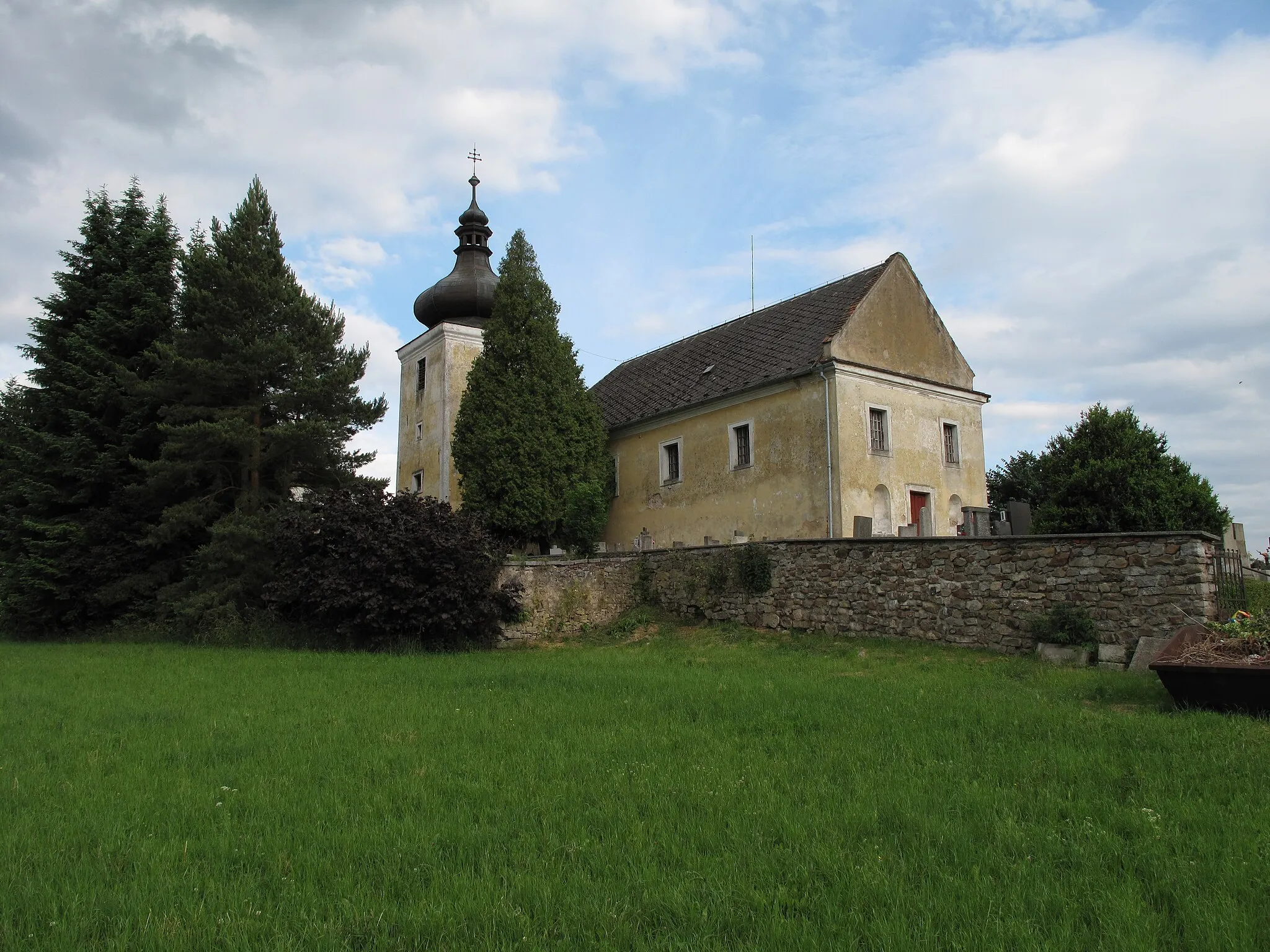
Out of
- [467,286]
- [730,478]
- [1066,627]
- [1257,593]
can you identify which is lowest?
[1066,627]

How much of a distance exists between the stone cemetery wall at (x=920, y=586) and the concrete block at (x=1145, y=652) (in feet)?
2.75

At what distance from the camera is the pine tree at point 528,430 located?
81.0 ft

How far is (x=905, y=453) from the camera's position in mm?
23297

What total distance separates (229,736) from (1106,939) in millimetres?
6921

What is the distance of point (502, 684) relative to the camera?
11.0 metres

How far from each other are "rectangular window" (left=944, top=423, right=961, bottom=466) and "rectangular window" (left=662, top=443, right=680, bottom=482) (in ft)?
25.4

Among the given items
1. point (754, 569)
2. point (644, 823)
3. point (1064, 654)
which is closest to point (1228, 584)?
point (1064, 654)

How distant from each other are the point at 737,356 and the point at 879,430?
530cm

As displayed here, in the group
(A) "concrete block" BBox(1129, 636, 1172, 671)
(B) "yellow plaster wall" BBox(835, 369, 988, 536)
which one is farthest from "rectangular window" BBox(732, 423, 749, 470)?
(A) "concrete block" BBox(1129, 636, 1172, 671)

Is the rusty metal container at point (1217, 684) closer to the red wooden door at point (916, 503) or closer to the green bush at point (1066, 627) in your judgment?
the green bush at point (1066, 627)

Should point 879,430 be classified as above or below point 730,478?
above

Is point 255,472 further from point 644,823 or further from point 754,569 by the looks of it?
point 644,823

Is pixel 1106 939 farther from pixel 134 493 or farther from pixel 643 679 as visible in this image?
pixel 134 493

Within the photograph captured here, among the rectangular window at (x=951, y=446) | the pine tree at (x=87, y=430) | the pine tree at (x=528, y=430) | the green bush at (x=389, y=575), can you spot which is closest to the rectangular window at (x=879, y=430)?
the rectangular window at (x=951, y=446)
